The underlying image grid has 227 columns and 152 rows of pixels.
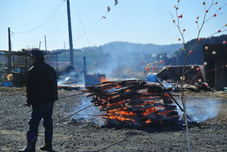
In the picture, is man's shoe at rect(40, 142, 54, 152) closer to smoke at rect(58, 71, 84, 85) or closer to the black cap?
the black cap

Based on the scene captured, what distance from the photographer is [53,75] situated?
6.21 meters

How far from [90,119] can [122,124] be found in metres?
1.66

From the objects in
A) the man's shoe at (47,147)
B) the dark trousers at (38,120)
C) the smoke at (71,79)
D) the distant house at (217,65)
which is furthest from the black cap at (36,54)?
the smoke at (71,79)

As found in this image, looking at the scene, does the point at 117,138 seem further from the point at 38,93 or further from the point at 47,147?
the point at 38,93

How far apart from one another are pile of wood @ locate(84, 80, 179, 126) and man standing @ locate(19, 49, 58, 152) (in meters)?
2.73

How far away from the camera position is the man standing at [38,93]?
5898 mm

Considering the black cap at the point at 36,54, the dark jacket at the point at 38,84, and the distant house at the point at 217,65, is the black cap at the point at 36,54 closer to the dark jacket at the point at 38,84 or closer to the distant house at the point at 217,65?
the dark jacket at the point at 38,84

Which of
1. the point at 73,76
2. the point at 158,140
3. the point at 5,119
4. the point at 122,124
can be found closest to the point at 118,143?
the point at 158,140

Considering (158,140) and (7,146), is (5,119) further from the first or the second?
(158,140)

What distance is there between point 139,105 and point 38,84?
3.30 m

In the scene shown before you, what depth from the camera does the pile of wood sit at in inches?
320

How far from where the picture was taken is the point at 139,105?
8.10m

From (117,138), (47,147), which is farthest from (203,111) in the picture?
(47,147)

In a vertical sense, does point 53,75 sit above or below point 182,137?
above
